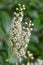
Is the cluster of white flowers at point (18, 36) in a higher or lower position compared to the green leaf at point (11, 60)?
higher

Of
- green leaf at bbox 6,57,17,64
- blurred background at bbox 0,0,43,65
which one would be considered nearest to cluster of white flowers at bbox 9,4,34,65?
green leaf at bbox 6,57,17,64

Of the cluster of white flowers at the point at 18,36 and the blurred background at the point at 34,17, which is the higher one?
the cluster of white flowers at the point at 18,36

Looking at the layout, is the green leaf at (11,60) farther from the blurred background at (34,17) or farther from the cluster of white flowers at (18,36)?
the blurred background at (34,17)

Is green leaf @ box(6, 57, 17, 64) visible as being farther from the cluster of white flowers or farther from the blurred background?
the blurred background

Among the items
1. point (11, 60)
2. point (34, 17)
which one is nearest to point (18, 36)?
point (11, 60)

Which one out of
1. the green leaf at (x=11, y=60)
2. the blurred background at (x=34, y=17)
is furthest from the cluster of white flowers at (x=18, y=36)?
the blurred background at (x=34, y=17)

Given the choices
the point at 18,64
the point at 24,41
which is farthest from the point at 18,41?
the point at 18,64

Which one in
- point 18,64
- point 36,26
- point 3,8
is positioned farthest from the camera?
point 36,26

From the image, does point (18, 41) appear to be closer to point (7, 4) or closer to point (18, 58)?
point (18, 58)

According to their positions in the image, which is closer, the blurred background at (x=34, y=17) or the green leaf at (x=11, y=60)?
the green leaf at (x=11, y=60)

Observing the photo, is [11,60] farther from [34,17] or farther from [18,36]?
[34,17]

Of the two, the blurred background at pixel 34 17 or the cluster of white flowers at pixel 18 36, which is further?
the blurred background at pixel 34 17
